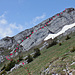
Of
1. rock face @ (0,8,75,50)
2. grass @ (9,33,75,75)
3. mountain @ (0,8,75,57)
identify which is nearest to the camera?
grass @ (9,33,75,75)

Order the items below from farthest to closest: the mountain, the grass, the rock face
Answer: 1. the rock face
2. the mountain
3. the grass

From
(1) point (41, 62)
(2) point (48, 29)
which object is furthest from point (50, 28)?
(1) point (41, 62)

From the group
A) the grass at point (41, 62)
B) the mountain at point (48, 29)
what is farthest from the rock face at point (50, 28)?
the grass at point (41, 62)

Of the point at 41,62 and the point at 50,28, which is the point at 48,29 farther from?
the point at 41,62

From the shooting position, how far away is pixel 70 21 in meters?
77.2

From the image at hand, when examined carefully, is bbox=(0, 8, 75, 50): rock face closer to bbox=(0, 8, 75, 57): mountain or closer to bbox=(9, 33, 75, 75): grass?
bbox=(0, 8, 75, 57): mountain

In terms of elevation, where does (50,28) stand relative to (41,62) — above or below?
above

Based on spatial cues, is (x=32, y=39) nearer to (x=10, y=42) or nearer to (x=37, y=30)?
(x=37, y=30)

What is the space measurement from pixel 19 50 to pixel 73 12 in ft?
224

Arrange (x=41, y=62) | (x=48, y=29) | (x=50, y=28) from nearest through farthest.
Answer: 1. (x=41, y=62)
2. (x=48, y=29)
3. (x=50, y=28)

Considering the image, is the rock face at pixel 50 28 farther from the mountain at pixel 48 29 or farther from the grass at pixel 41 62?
the grass at pixel 41 62

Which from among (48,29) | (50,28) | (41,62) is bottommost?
(41,62)

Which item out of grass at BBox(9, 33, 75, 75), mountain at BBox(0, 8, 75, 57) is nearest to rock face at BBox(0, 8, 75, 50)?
mountain at BBox(0, 8, 75, 57)

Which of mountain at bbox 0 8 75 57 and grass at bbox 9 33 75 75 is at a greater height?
mountain at bbox 0 8 75 57
